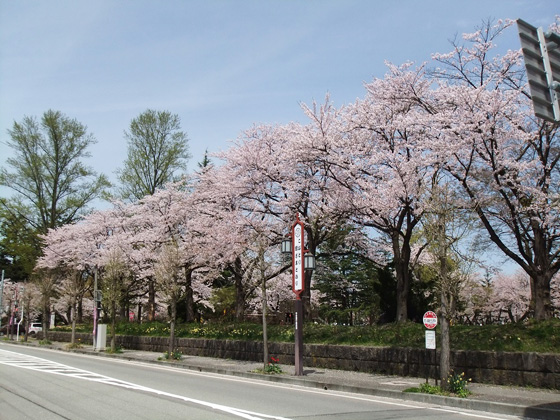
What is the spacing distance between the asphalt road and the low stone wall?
3426 mm

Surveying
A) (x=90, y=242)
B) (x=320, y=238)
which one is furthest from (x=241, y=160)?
(x=90, y=242)

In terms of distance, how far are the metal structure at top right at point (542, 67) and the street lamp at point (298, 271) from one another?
10.7 m

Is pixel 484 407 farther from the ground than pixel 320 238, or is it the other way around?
pixel 320 238

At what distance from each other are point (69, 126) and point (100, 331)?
23.9 metres

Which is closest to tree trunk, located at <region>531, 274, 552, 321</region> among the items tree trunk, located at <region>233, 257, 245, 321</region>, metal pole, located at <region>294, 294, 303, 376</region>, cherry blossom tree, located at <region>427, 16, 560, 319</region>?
cherry blossom tree, located at <region>427, 16, 560, 319</region>

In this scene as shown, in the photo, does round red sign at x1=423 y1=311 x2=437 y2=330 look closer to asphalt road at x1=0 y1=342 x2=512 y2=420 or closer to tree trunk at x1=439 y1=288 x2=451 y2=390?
tree trunk at x1=439 y1=288 x2=451 y2=390

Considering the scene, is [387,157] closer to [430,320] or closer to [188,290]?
[430,320]

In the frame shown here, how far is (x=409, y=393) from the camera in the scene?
1192cm

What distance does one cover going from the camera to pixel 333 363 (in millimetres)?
18156

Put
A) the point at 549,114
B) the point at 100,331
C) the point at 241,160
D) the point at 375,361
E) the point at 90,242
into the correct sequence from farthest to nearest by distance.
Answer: the point at 90,242 < the point at 100,331 < the point at 241,160 < the point at 375,361 < the point at 549,114

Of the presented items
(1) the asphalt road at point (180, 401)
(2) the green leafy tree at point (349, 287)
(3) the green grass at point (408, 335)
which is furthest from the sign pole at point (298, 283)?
(2) the green leafy tree at point (349, 287)

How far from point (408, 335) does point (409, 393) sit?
528cm

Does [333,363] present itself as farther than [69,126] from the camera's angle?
No

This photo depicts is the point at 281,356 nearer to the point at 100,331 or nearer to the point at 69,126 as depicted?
the point at 100,331
